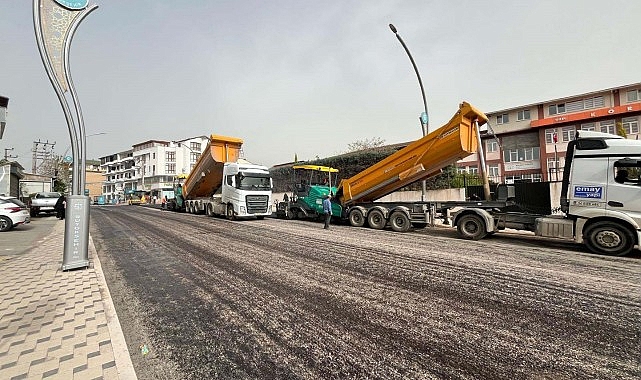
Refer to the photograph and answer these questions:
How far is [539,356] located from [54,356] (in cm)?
442

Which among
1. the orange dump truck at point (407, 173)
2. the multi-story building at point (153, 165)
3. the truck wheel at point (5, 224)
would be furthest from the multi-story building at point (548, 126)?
the multi-story building at point (153, 165)

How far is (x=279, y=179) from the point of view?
26.0 metres

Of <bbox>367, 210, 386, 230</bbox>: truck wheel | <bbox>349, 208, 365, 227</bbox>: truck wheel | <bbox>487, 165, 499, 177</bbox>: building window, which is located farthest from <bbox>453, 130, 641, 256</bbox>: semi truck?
<bbox>487, 165, 499, 177</bbox>: building window

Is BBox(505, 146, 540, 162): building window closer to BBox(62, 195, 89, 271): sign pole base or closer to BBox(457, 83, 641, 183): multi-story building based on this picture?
BBox(457, 83, 641, 183): multi-story building

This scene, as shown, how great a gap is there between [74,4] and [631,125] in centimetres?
3802

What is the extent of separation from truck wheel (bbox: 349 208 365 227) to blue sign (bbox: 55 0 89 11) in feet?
35.3

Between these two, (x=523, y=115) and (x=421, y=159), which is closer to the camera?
(x=421, y=159)

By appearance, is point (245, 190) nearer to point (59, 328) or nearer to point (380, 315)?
point (59, 328)

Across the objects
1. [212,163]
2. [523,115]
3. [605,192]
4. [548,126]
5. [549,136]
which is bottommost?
[605,192]

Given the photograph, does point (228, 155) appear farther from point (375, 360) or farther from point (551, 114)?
point (551, 114)

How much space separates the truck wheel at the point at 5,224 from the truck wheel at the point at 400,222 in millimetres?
15459

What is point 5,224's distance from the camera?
12.1 metres

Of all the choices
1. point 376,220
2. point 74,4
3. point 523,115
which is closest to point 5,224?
point 74,4

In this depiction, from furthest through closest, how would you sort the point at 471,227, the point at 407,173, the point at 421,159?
the point at 407,173 < the point at 421,159 < the point at 471,227
